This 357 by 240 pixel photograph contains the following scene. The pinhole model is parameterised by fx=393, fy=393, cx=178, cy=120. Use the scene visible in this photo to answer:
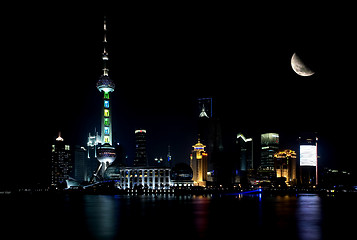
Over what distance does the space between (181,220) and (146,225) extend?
711 centimetres

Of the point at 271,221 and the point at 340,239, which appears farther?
the point at 271,221

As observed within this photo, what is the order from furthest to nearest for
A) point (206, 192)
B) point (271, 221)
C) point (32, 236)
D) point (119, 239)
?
point (206, 192) → point (271, 221) → point (32, 236) → point (119, 239)

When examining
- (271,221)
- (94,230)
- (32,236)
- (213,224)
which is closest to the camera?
(32,236)

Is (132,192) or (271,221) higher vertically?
(271,221)

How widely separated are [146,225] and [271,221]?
54.7ft

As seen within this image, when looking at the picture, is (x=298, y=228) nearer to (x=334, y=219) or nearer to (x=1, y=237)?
(x=334, y=219)

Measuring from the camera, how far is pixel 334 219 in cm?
5725

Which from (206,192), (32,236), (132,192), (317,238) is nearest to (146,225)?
(32,236)

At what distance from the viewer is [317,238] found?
1531 inches

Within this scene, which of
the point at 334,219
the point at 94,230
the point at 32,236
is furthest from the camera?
the point at 334,219

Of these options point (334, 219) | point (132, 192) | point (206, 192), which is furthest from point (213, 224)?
point (132, 192)

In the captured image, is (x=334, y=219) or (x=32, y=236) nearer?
(x=32, y=236)

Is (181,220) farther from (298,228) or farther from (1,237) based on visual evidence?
(1,237)

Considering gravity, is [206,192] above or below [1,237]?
below
